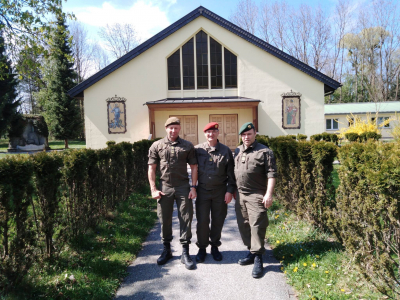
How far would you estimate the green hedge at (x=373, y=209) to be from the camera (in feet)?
8.47

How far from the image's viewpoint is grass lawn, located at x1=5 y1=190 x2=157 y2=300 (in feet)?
9.95

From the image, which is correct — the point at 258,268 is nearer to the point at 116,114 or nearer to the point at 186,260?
the point at 186,260

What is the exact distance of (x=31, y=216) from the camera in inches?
125

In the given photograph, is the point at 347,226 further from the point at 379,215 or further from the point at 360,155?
the point at 360,155

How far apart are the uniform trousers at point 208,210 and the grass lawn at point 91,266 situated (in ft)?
3.81

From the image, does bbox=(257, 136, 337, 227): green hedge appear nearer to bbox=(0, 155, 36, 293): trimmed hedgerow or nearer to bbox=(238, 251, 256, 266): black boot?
bbox=(238, 251, 256, 266): black boot

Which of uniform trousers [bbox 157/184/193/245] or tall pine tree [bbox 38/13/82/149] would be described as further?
tall pine tree [bbox 38/13/82/149]

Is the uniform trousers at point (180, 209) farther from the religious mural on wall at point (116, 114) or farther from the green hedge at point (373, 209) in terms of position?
the religious mural on wall at point (116, 114)

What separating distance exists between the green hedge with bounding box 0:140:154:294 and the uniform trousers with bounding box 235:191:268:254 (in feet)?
8.30

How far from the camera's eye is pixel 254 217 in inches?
145

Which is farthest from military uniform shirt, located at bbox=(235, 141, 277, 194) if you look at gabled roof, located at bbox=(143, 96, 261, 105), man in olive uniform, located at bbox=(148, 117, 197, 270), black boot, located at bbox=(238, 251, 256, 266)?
gabled roof, located at bbox=(143, 96, 261, 105)

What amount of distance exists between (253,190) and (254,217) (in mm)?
364

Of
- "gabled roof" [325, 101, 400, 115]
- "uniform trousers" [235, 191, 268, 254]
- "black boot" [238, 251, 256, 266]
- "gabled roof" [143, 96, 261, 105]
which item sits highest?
"gabled roof" [325, 101, 400, 115]

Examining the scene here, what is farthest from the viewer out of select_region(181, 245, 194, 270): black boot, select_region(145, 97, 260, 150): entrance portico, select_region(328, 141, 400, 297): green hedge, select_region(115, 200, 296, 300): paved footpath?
select_region(145, 97, 260, 150): entrance portico
